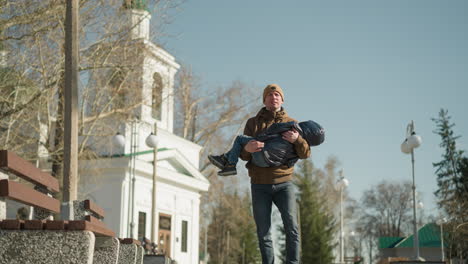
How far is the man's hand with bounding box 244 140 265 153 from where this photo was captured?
5633 millimetres

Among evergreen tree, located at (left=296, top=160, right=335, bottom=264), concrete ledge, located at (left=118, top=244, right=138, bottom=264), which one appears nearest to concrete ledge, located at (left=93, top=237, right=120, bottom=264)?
concrete ledge, located at (left=118, top=244, right=138, bottom=264)

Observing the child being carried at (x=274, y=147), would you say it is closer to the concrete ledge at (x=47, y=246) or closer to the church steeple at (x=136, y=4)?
the concrete ledge at (x=47, y=246)

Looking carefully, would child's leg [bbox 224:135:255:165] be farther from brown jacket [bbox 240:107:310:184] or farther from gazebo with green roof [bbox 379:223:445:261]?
gazebo with green roof [bbox 379:223:445:261]

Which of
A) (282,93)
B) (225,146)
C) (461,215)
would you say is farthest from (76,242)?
(225,146)

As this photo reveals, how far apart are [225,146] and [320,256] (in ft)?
46.1

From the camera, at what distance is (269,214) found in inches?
234

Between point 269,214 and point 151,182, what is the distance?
101ft

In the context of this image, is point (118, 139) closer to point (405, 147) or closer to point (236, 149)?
point (405, 147)

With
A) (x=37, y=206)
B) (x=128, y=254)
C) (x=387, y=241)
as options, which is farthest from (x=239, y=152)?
(x=387, y=241)

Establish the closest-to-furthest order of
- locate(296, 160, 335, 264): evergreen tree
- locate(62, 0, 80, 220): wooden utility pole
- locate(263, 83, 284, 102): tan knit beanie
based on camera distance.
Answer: locate(263, 83, 284, 102): tan knit beanie < locate(62, 0, 80, 220): wooden utility pole < locate(296, 160, 335, 264): evergreen tree

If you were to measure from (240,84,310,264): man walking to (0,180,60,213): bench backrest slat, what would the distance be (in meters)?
1.89

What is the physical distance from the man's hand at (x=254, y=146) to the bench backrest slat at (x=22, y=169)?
1.77m

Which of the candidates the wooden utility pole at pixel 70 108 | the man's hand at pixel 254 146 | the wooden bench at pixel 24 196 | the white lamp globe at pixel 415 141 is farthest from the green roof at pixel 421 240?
the wooden bench at pixel 24 196

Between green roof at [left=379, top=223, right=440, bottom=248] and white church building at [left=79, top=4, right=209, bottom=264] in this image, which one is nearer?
white church building at [left=79, top=4, right=209, bottom=264]
